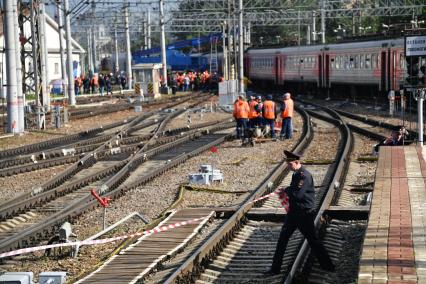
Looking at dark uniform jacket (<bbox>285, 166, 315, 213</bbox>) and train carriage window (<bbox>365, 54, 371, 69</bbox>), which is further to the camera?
train carriage window (<bbox>365, 54, 371, 69</bbox>)

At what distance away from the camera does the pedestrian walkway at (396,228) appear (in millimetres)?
7544

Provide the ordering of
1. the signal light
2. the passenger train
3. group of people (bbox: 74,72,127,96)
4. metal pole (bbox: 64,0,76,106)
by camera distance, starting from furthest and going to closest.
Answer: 1. group of people (bbox: 74,72,127,96)
2. metal pole (bbox: 64,0,76,106)
3. the passenger train
4. the signal light

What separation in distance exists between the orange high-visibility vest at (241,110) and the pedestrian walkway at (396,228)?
11308 mm

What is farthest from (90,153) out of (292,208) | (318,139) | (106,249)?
(292,208)

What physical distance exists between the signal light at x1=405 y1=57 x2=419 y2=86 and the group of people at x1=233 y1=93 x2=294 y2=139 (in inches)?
264

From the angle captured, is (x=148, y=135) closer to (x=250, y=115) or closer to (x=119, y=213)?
(x=250, y=115)

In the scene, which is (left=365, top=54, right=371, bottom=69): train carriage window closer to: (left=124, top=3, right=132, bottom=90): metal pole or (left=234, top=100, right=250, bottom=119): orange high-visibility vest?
(left=234, top=100, right=250, bottom=119): orange high-visibility vest

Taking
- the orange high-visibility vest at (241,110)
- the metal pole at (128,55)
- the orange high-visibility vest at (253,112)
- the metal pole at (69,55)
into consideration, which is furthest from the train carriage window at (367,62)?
the metal pole at (128,55)

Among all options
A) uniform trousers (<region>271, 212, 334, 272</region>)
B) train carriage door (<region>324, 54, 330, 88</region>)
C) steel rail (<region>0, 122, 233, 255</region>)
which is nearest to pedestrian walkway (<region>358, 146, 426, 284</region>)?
uniform trousers (<region>271, 212, 334, 272</region>)

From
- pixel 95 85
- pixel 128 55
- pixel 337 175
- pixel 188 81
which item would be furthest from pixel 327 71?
pixel 337 175

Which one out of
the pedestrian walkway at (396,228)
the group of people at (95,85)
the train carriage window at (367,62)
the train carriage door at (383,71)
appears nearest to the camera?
the pedestrian walkway at (396,228)

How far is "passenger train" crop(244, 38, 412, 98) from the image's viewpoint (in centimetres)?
4028

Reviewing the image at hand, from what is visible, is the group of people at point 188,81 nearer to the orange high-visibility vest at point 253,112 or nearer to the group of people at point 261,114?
the group of people at point 261,114

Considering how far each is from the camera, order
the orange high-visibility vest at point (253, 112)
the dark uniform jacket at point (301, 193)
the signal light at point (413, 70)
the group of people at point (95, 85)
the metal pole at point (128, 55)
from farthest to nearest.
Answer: the group of people at point (95, 85)
the metal pole at point (128, 55)
the orange high-visibility vest at point (253, 112)
the signal light at point (413, 70)
the dark uniform jacket at point (301, 193)
